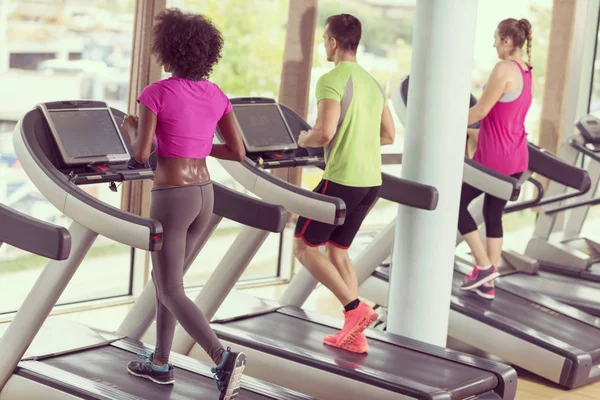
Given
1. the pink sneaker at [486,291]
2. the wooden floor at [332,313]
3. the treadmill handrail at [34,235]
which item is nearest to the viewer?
Result: the treadmill handrail at [34,235]

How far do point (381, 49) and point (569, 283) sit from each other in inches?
81.6

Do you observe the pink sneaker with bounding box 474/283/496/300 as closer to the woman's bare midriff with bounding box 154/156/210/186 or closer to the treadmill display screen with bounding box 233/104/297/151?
the treadmill display screen with bounding box 233/104/297/151

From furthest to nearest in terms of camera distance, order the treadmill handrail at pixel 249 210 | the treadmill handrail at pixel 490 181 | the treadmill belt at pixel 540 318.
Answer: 1. the treadmill belt at pixel 540 318
2. the treadmill handrail at pixel 490 181
3. the treadmill handrail at pixel 249 210

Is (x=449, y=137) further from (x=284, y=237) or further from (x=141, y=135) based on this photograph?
(x=284, y=237)

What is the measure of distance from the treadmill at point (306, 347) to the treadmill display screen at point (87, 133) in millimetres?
628

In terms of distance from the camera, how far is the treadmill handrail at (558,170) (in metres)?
5.25

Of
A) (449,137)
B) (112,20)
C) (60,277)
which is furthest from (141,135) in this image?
(112,20)

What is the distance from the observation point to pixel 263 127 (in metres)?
4.26

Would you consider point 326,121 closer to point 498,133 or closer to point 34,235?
point 34,235

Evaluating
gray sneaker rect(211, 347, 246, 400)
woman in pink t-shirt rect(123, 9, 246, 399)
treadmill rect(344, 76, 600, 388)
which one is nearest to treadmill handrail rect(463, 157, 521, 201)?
treadmill rect(344, 76, 600, 388)

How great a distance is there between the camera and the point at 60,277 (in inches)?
134

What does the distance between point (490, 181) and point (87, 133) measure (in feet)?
6.86

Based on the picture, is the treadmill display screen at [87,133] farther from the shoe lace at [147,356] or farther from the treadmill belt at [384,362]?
the treadmill belt at [384,362]

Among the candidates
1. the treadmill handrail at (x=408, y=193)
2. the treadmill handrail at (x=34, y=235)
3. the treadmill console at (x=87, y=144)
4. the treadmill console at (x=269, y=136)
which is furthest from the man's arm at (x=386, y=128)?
the treadmill handrail at (x=34, y=235)
